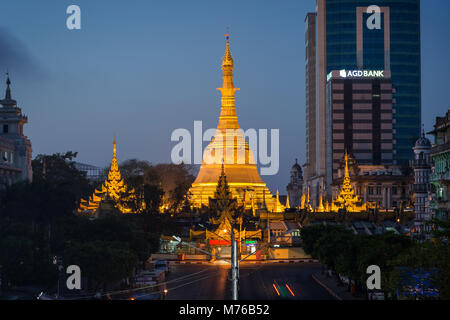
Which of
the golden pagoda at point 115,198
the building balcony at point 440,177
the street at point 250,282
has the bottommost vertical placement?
the street at point 250,282

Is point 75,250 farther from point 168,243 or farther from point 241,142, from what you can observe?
point 241,142

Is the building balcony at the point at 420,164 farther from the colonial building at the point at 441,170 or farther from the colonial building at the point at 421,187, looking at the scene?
the colonial building at the point at 441,170

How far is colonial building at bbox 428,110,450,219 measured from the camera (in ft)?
325

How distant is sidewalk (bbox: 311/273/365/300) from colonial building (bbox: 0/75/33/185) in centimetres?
5067

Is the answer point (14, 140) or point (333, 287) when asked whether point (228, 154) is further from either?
point (333, 287)

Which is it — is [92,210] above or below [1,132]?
below

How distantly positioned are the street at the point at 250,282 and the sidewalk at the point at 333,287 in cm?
61

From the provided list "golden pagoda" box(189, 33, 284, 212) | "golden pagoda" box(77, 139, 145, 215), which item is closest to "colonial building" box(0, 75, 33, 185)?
"golden pagoda" box(77, 139, 145, 215)

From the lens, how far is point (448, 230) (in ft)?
170

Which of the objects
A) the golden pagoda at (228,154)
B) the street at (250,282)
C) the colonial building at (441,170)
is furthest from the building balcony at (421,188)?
the golden pagoda at (228,154)

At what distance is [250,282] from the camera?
81625 millimetres

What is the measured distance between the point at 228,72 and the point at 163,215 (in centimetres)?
5599

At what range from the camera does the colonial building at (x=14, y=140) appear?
122188mm
